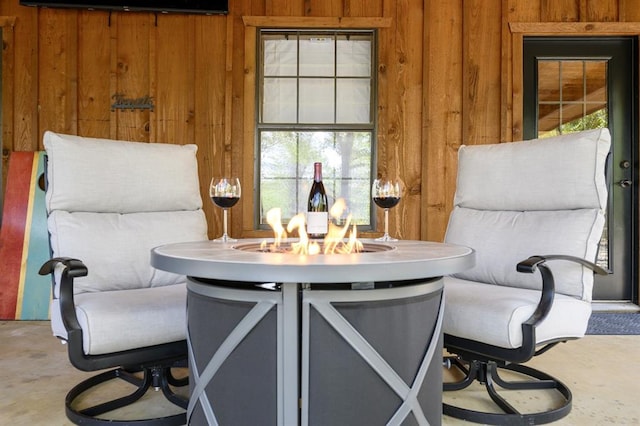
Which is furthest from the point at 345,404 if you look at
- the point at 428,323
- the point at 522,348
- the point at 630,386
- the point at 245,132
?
the point at 245,132

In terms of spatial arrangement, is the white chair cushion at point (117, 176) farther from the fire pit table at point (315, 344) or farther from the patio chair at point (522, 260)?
the patio chair at point (522, 260)

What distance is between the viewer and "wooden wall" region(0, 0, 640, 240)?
145 inches

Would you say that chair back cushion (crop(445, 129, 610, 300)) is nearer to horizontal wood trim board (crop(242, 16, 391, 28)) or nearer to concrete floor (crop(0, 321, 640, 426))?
concrete floor (crop(0, 321, 640, 426))

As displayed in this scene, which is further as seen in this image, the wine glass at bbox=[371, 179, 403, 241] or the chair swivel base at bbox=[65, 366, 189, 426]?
the wine glass at bbox=[371, 179, 403, 241]

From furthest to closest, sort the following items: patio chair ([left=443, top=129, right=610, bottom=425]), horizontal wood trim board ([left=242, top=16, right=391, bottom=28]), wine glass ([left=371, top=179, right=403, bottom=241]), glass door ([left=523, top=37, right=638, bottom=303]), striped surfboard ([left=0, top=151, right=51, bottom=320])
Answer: glass door ([left=523, top=37, right=638, bottom=303]) → horizontal wood trim board ([left=242, top=16, right=391, bottom=28]) → striped surfboard ([left=0, top=151, right=51, bottom=320]) → wine glass ([left=371, top=179, right=403, bottom=241]) → patio chair ([left=443, top=129, right=610, bottom=425])

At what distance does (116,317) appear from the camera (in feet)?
5.12

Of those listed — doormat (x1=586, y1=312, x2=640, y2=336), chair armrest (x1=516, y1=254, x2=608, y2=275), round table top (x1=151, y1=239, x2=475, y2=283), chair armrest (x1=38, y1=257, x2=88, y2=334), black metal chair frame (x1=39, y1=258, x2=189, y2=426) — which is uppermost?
round table top (x1=151, y1=239, x2=475, y2=283)

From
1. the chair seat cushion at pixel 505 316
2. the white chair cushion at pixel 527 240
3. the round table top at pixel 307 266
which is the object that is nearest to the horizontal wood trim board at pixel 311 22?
the white chair cushion at pixel 527 240

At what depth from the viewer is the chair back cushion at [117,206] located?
6.38 feet

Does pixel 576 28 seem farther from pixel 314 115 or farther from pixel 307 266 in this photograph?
pixel 307 266

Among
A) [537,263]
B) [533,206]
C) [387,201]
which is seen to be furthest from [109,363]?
[533,206]

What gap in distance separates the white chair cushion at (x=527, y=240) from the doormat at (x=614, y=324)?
1494 millimetres

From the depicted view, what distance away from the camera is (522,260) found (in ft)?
6.56

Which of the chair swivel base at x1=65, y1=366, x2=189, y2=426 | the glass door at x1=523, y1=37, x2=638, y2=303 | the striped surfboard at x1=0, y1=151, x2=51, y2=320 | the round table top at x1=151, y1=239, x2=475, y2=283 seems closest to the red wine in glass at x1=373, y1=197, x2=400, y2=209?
the round table top at x1=151, y1=239, x2=475, y2=283
